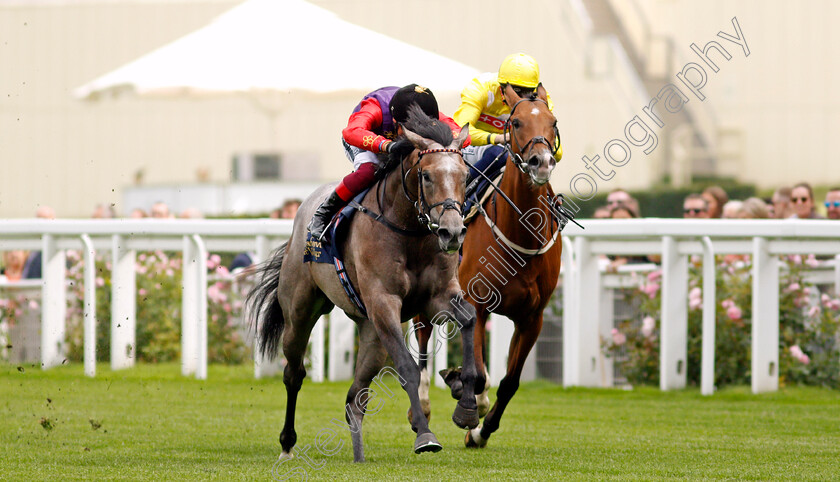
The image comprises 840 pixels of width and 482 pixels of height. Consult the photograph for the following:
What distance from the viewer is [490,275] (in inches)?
236

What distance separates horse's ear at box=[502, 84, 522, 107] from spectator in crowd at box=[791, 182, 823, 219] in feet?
12.1

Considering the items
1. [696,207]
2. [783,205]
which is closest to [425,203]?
[696,207]

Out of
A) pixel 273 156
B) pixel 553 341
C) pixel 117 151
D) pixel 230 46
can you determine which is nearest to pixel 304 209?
pixel 553 341

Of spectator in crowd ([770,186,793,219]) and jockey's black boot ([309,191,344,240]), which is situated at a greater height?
spectator in crowd ([770,186,793,219])

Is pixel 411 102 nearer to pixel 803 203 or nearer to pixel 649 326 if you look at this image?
pixel 649 326

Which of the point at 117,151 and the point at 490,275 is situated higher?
the point at 117,151

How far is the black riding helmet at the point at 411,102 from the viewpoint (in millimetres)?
5324

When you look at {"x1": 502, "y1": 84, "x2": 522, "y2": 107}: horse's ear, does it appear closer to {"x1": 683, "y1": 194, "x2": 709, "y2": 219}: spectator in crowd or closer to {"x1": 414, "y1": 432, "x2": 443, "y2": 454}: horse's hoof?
{"x1": 414, "y1": 432, "x2": 443, "y2": 454}: horse's hoof

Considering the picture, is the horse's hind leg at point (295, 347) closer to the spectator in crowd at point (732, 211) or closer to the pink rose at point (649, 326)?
the pink rose at point (649, 326)

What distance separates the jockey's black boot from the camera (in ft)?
18.3

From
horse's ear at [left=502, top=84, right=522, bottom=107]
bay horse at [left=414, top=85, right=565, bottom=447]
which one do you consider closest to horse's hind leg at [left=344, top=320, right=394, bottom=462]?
bay horse at [left=414, top=85, right=565, bottom=447]

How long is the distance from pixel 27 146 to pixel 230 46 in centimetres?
1195

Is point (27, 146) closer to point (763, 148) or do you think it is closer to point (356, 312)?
point (763, 148)

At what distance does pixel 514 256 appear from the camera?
19.5ft
